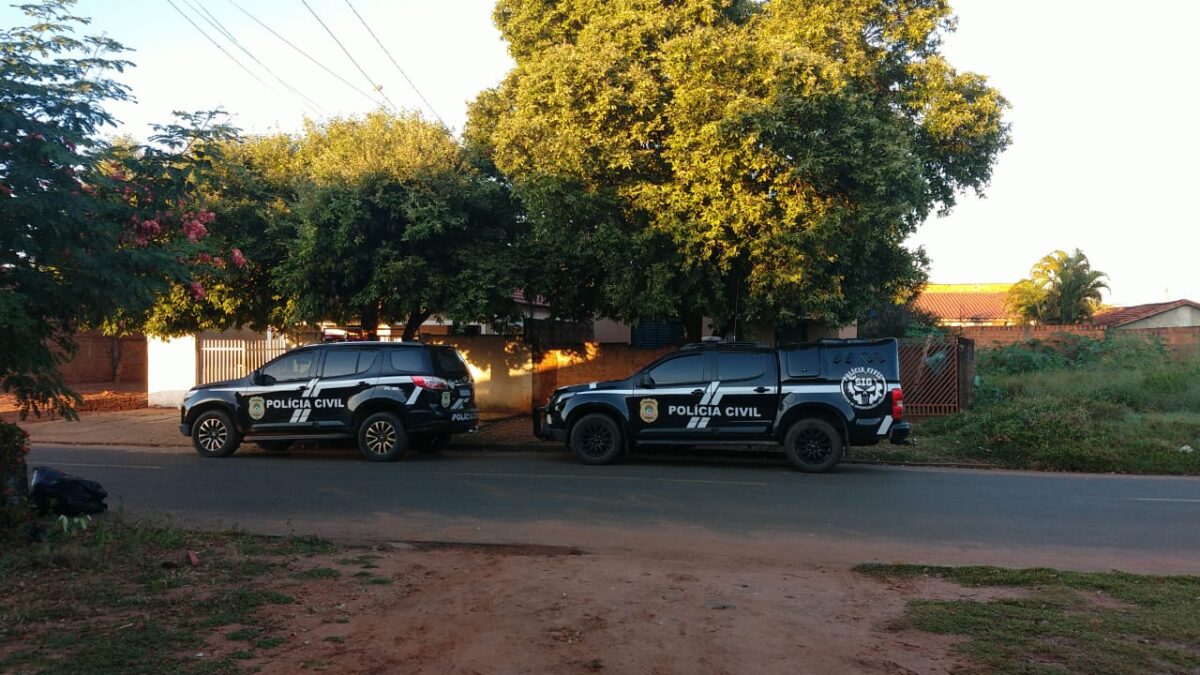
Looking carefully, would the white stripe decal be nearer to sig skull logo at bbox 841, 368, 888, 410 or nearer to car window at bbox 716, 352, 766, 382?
sig skull logo at bbox 841, 368, 888, 410

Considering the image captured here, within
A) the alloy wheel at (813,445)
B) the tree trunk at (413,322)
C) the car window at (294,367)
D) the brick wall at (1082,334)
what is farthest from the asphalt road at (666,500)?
the brick wall at (1082,334)

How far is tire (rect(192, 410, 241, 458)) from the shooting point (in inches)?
582

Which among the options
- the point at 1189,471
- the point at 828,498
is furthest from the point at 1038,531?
the point at 1189,471

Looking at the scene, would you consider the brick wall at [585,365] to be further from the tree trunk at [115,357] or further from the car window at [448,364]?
the tree trunk at [115,357]

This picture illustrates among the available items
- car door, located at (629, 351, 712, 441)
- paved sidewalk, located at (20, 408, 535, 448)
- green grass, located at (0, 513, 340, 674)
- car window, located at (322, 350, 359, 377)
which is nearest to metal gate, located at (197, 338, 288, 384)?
paved sidewalk, located at (20, 408, 535, 448)

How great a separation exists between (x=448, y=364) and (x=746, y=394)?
4936 mm

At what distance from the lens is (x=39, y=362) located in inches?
285

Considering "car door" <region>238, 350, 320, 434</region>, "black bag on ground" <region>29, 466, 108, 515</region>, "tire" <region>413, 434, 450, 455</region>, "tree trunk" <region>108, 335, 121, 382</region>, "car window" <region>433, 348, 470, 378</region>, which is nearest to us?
"black bag on ground" <region>29, 466, 108, 515</region>

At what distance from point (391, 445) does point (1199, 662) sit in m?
11.5

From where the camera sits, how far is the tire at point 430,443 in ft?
51.7

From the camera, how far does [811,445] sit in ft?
44.0

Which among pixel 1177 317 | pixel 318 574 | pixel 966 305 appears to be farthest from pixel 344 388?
pixel 966 305

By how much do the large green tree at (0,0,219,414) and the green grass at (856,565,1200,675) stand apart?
21.6 ft

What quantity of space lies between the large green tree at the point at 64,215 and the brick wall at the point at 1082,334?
1996 centimetres
